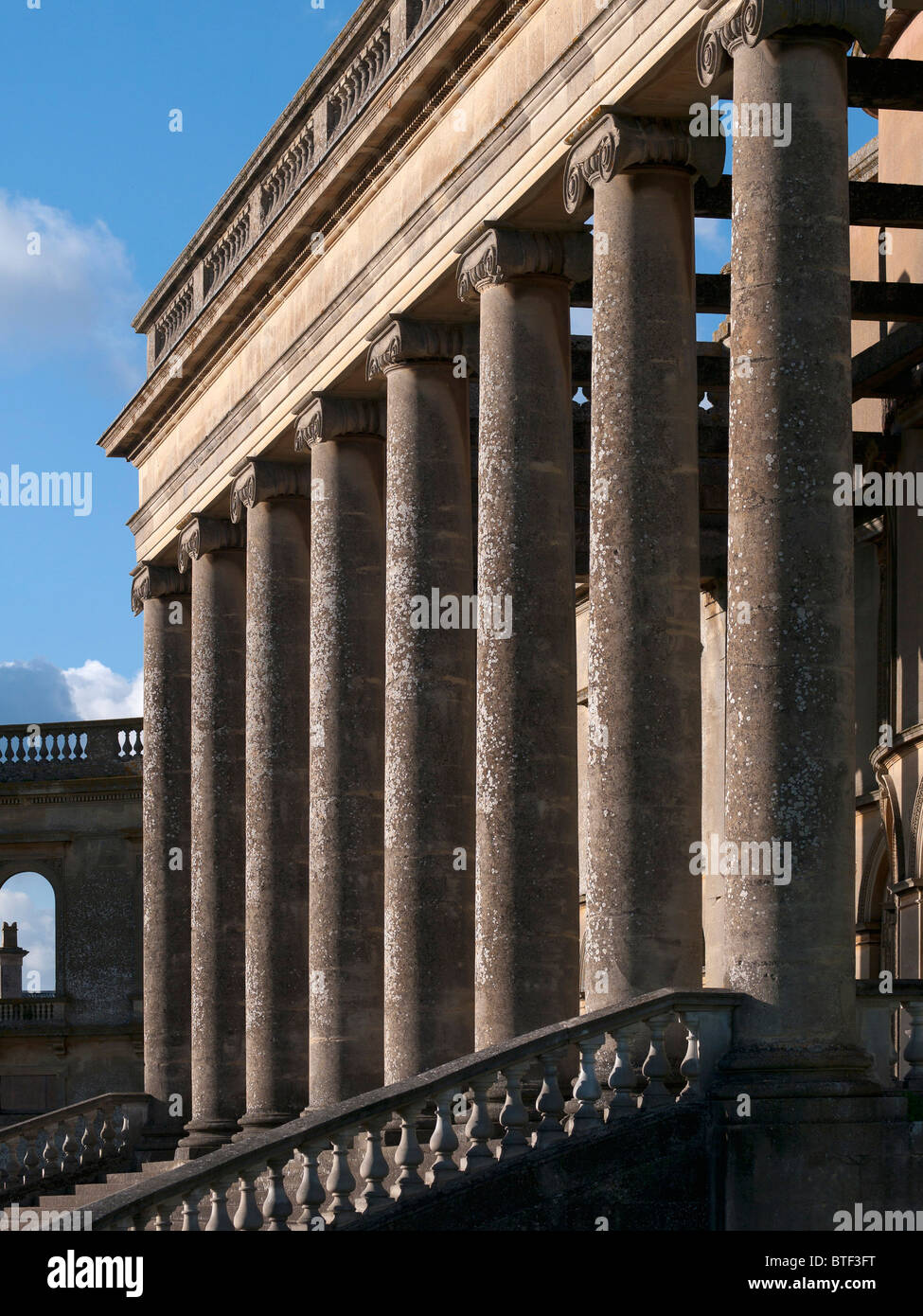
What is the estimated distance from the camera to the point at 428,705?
118 feet

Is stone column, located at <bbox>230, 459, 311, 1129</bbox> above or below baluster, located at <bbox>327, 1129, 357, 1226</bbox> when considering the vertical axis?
above

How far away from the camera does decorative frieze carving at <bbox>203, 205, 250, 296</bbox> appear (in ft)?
155

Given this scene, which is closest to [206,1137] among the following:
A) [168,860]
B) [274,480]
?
[168,860]

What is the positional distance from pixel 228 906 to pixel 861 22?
87.2 feet

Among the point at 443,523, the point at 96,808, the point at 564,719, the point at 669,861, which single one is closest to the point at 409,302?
the point at 443,523

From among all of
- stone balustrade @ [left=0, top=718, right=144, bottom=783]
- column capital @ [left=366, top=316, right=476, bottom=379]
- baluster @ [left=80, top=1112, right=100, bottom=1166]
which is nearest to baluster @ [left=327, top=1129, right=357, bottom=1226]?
column capital @ [left=366, top=316, right=476, bottom=379]

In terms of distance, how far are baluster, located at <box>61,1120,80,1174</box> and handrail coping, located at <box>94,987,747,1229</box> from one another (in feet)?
82.8

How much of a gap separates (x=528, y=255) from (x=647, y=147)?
4.07m

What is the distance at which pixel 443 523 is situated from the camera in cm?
3634

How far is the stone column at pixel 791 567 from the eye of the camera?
24000 millimetres

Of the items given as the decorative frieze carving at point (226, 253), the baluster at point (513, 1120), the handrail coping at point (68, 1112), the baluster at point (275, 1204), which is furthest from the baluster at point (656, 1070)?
the handrail coping at point (68, 1112)

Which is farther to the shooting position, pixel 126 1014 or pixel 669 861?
pixel 126 1014

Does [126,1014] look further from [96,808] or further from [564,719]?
[564,719]

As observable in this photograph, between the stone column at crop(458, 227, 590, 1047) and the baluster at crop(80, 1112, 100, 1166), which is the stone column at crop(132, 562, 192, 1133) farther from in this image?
the stone column at crop(458, 227, 590, 1047)
